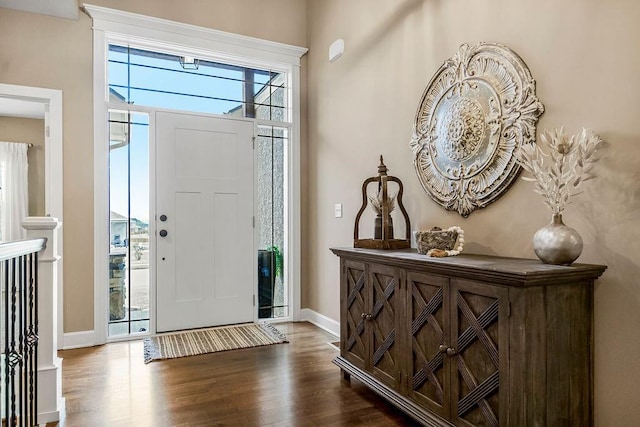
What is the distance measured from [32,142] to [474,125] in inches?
236

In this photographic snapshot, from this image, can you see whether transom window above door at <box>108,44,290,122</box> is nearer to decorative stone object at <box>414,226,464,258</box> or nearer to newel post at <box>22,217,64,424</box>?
newel post at <box>22,217,64,424</box>

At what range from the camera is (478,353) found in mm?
1726

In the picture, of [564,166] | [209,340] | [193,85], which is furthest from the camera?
[193,85]

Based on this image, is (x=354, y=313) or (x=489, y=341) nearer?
(x=489, y=341)

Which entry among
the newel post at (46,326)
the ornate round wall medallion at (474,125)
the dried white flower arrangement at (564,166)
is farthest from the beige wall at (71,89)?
the dried white flower arrangement at (564,166)

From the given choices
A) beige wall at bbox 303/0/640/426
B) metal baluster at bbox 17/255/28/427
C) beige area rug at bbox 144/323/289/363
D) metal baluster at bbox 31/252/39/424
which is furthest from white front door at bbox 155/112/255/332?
metal baluster at bbox 17/255/28/427

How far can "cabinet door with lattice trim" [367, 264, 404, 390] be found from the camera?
2.23 m

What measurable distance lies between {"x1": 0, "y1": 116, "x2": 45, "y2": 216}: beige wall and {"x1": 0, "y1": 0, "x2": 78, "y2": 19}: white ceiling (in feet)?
9.14

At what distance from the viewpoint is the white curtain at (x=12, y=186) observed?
5.37m

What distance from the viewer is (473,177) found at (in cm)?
230

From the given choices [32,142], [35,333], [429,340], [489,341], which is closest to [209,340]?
[35,333]

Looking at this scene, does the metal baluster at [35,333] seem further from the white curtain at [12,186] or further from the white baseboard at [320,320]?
the white curtain at [12,186]

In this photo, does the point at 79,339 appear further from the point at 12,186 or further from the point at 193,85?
the point at 12,186

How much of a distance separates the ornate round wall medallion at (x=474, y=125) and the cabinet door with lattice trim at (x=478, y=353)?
71cm
